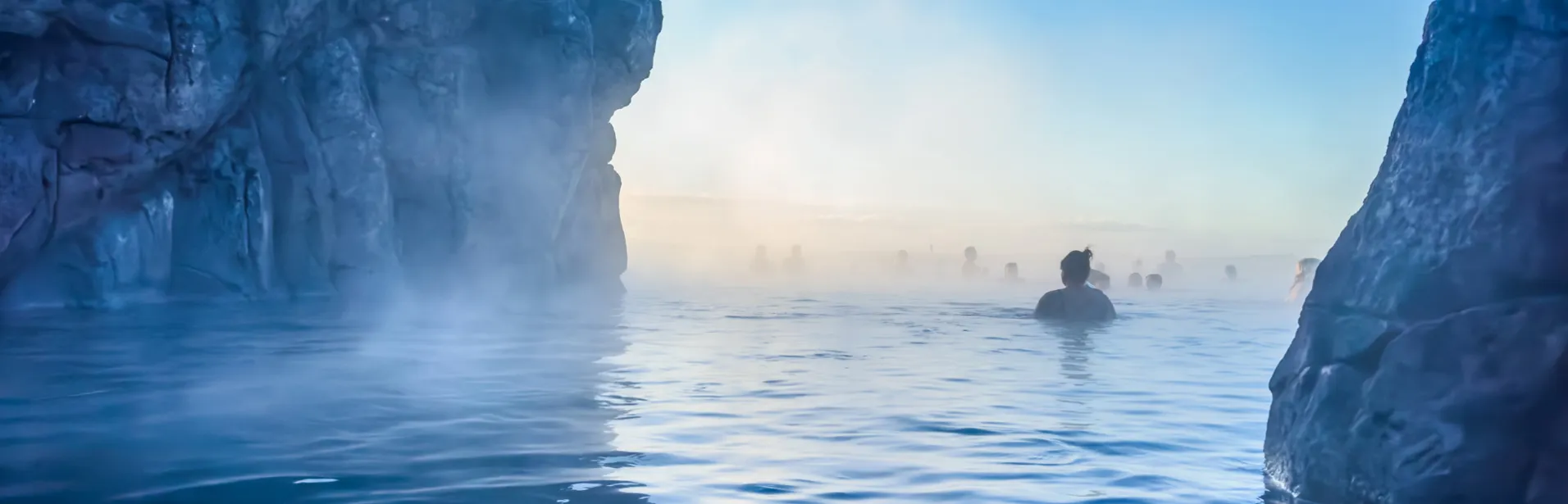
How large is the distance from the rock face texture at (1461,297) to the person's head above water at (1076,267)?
23634 millimetres

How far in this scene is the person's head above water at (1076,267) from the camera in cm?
3114

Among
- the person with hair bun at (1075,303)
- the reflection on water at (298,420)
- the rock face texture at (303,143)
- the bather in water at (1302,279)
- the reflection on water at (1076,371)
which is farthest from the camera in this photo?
the bather in water at (1302,279)

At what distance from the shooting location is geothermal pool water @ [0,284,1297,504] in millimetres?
8391

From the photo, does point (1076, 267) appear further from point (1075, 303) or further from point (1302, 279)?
point (1302, 279)

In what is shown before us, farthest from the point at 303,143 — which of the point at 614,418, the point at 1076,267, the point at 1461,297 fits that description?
the point at 1461,297

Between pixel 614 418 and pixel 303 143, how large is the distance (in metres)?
32.7

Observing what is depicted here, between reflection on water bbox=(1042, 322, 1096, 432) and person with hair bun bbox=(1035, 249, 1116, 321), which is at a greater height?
person with hair bun bbox=(1035, 249, 1116, 321)

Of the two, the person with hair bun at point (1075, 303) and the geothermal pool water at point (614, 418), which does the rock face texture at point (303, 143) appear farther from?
the person with hair bun at point (1075, 303)

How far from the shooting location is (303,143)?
40.1 metres

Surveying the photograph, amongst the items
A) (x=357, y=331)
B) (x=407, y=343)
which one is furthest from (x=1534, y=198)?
(x=357, y=331)

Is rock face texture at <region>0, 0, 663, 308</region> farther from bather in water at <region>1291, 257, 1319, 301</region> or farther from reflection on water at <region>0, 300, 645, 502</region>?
bather in water at <region>1291, 257, 1319, 301</region>

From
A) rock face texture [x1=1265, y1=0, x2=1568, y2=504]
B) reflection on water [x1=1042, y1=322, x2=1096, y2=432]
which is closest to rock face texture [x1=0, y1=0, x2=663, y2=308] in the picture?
reflection on water [x1=1042, y1=322, x2=1096, y2=432]

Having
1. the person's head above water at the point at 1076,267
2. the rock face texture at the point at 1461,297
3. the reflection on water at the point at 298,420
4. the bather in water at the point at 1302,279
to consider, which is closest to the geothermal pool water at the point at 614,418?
the reflection on water at the point at 298,420

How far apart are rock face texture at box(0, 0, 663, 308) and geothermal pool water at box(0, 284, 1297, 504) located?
7092 millimetres
